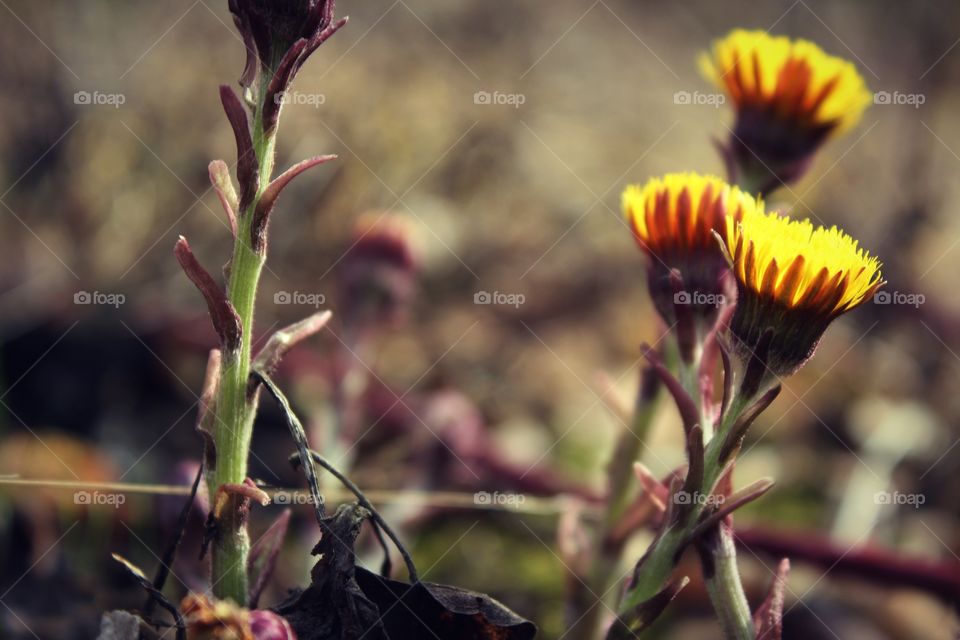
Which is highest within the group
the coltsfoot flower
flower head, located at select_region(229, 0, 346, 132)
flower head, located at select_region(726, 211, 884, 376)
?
the coltsfoot flower

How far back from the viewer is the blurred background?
1554 mm

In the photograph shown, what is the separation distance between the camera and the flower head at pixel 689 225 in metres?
0.86

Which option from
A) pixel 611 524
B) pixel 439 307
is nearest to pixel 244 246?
pixel 611 524

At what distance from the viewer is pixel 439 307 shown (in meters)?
2.45

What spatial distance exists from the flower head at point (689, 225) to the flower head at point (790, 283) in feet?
0.33

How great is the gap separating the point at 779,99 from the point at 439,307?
1.46 meters

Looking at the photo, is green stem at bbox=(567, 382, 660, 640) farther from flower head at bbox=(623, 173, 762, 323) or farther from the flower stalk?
the flower stalk

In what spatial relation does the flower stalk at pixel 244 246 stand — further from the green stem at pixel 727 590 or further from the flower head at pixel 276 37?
the green stem at pixel 727 590

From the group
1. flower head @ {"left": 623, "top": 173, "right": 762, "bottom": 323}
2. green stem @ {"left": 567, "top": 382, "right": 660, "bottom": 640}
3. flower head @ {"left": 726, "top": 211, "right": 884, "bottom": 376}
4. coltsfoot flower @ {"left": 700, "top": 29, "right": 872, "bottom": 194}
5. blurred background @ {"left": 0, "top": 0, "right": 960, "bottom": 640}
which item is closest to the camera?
flower head @ {"left": 726, "top": 211, "right": 884, "bottom": 376}

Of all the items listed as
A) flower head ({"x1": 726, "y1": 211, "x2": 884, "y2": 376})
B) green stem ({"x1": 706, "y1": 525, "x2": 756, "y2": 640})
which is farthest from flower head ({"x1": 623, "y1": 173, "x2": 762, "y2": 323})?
green stem ({"x1": 706, "y1": 525, "x2": 756, "y2": 640})

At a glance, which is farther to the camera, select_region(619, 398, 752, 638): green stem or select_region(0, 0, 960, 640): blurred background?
select_region(0, 0, 960, 640): blurred background

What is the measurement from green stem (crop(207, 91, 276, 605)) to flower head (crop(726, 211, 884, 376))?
38 cm

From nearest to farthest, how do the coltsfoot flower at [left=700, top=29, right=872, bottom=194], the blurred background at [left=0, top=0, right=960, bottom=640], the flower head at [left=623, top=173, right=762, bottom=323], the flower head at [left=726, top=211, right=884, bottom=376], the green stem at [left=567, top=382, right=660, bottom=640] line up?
1. the flower head at [left=726, top=211, right=884, bottom=376]
2. the flower head at [left=623, top=173, right=762, bottom=323]
3. the coltsfoot flower at [left=700, top=29, right=872, bottom=194]
4. the green stem at [left=567, top=382, right=660, bottom=640]
5. the blurred background at [left=0, top=0, right=960, bottom=640]

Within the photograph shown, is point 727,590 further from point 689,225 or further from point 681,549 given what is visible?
point 689,225
